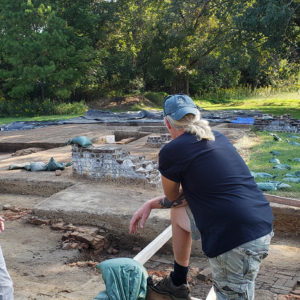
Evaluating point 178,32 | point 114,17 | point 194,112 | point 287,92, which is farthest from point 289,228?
point 287,92

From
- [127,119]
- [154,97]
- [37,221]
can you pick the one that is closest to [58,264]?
[37,221]

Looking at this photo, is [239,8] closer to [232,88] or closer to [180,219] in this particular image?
[232,88]

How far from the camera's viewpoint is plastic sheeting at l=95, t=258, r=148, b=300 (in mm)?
2902

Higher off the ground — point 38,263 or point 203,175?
point 203,175

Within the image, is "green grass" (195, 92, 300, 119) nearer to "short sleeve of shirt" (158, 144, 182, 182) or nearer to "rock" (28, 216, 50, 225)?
"rock" (28, 216, 50, 225)

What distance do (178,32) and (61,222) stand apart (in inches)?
891

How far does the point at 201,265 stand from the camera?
4551 mm

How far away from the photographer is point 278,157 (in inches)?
328

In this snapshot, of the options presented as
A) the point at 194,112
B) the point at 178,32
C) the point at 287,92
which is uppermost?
the point at 178,32

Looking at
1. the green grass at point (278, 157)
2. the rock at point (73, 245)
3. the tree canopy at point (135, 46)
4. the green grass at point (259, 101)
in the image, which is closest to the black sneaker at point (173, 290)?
the rock at point (73, 245)

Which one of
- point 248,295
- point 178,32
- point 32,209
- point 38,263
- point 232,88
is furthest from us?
point 232,88

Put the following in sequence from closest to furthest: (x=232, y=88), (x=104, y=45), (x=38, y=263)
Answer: (x=38, y=263), (x=104, y=45), (x=232, y=88)

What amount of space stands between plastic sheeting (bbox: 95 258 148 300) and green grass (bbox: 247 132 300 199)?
325cm

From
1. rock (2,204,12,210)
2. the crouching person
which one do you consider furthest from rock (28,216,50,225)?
the crouching person
